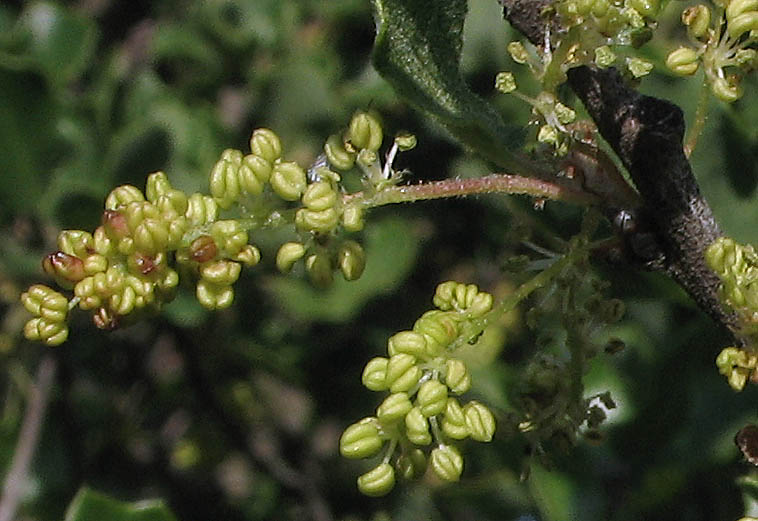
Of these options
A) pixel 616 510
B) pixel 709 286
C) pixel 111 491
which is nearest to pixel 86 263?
pixel 709 286

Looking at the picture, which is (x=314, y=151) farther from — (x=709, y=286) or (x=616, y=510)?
(x=709, y=286)

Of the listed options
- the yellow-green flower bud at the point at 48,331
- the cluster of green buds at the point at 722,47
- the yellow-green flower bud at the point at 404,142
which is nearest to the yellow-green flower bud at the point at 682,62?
the cluster of green buds at the point at 722,47

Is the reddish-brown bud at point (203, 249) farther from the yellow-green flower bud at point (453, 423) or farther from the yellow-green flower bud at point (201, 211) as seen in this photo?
the yellow-green flower bud at point (453, 423)

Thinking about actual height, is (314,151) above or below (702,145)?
below

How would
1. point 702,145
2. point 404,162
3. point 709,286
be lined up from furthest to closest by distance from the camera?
point 404,162 < point 702,145 < point 709,286

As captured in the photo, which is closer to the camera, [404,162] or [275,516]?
[404,162]

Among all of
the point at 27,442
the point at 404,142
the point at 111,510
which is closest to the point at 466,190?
the point at 404,142

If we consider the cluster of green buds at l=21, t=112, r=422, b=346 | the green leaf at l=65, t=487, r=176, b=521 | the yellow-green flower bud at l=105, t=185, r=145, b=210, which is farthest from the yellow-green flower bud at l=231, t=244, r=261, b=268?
the green leaf at l=65, t=487, r=176, b=521

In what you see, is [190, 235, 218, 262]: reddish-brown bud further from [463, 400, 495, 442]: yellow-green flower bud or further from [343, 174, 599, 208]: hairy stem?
[463, 400, 495, 442]: yellow-green flower bud
